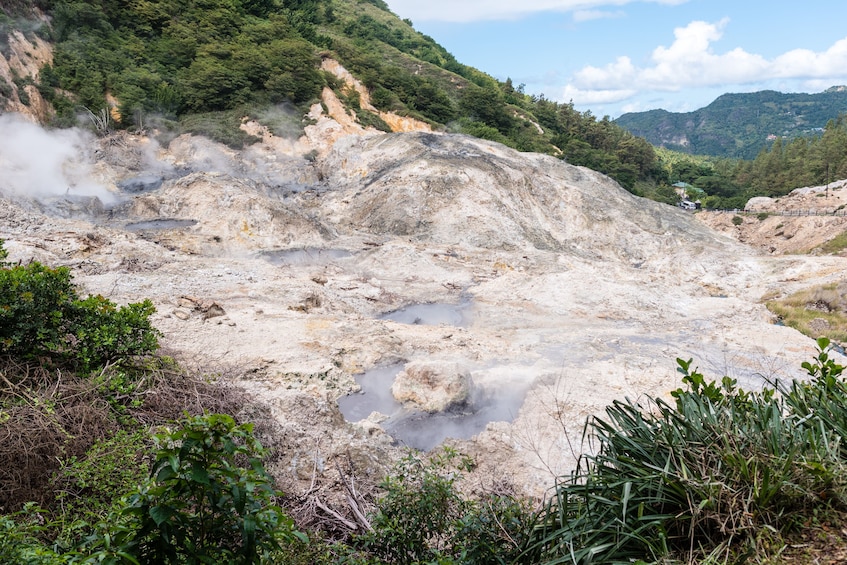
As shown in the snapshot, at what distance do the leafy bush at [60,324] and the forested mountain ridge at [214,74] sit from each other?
65.3 feet

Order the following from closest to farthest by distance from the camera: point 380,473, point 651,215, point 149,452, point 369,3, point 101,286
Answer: point 149,452 → point 380,473 → point 101,286 → point 651,215 → point 369,3

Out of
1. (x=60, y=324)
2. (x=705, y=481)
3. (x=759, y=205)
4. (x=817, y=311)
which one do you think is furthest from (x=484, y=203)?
(x=759, y=205)

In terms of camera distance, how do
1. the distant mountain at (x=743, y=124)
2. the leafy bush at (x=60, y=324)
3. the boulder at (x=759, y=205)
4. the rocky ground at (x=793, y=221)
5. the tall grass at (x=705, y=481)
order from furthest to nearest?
the distant mountain at (x=743, y=124) → the boulder at (x=759, y=205) → the rocky ground at (x=793, y=221) → the leafy bush at (x=60, y=324) → the tall grass at (x=705, y=481)

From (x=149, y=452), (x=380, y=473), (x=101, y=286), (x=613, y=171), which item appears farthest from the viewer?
(x=613, y=171)

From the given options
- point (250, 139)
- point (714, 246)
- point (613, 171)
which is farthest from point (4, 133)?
point (613, 171)

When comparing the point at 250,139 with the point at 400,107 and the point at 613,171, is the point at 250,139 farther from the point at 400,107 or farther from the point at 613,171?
the point at 613,171

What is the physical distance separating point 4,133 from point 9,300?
18580 mm

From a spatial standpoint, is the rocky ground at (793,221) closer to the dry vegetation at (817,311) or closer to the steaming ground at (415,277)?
the steaming ground at (415,277)

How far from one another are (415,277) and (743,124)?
197 m

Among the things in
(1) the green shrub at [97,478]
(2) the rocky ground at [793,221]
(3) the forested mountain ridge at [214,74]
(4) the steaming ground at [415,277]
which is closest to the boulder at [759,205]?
(2) the rocky ground at [793,221]

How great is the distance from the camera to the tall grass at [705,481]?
100 inches

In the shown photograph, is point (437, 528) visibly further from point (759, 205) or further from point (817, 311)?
point (759, 205)

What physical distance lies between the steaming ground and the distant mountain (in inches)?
5455

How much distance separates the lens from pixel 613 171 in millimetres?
40812
